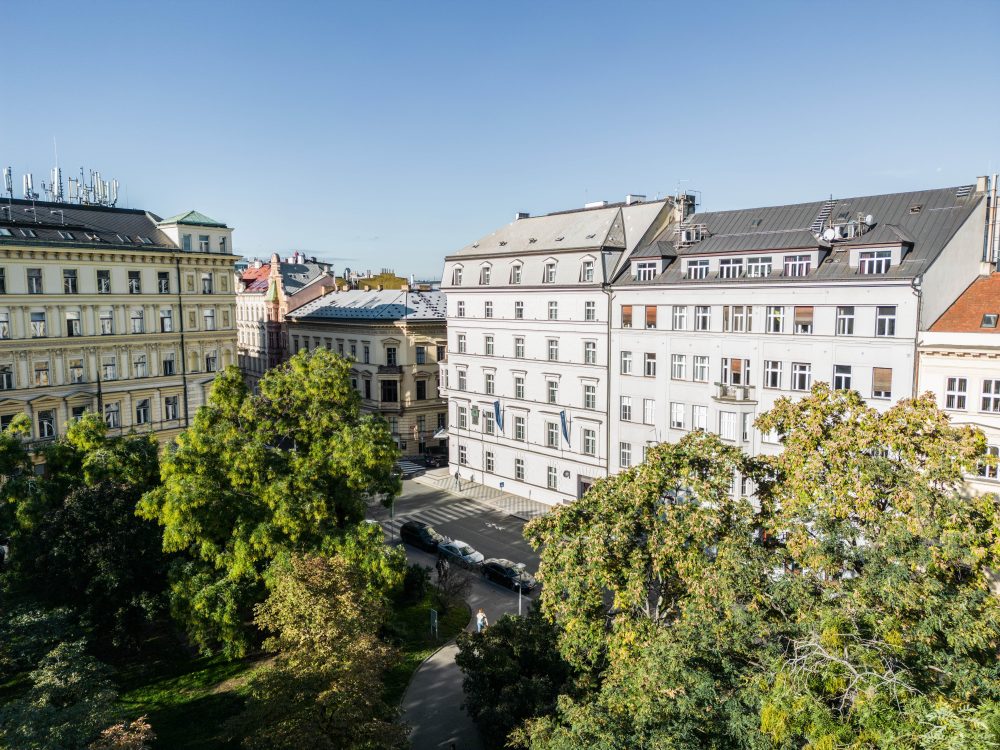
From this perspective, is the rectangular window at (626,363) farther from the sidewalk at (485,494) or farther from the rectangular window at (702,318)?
the sidewalk at (485,494)

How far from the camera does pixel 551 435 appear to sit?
1929 inches

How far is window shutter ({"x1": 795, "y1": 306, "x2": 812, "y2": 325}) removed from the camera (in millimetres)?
35344

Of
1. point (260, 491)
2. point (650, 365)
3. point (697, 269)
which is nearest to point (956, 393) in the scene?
point (697, 269)

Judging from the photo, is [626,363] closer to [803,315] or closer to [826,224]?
[803,315]

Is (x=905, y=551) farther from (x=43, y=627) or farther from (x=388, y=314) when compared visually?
(x=388, y=314)

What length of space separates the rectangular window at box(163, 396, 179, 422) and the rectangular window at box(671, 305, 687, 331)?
120 feet

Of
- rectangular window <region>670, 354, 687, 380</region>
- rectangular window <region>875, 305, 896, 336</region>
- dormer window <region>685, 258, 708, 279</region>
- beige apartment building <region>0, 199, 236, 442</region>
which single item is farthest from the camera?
beige apartment building <region>0, 199, 236, 442</region>

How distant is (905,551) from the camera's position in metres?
18.3

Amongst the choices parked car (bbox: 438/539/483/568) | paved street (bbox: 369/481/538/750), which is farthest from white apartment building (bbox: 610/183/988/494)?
parked car (bbox: 438/539/483/568)

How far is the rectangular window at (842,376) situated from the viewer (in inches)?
1347

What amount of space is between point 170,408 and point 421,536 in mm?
23435

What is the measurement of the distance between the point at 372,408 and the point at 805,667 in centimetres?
5251

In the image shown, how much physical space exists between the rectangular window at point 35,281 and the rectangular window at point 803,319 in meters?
45.9

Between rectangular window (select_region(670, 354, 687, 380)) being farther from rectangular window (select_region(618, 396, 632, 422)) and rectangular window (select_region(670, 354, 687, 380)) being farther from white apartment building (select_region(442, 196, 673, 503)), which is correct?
white apartment building (select_region(442, 196, 673, 503))
